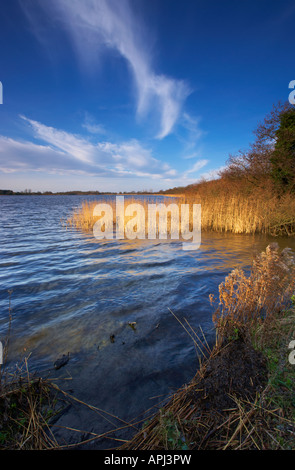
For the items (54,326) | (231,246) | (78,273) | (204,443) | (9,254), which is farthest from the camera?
(231,246)

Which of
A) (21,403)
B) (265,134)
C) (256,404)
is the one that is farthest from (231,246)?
(265,134)

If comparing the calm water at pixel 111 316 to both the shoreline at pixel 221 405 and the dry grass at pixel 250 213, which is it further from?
the dry grass at pixel 250 213

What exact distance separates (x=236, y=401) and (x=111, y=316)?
126 inches

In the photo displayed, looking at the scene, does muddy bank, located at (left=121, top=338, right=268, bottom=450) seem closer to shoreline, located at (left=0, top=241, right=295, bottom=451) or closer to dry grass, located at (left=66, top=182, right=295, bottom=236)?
shoreline, located at (left=0, top=241, right=295, bottom=451)

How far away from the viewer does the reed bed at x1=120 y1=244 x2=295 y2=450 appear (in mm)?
1850

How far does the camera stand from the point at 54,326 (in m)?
4.43

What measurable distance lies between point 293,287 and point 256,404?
97.2 inches

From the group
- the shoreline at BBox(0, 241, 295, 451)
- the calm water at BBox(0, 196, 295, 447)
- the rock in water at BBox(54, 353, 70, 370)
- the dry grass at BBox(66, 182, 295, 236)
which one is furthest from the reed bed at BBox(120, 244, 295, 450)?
the dry grass at BBox(66, 182, 295, 236)

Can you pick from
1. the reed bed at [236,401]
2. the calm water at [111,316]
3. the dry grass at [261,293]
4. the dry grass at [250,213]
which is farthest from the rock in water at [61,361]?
the dry grass at [250,213]

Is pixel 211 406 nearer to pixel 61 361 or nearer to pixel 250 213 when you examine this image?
pixel 61 361

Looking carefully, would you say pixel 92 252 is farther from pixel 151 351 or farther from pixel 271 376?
pixel 271 376

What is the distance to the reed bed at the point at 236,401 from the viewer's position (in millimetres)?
1850

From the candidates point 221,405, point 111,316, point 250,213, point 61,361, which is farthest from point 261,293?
point 250,213

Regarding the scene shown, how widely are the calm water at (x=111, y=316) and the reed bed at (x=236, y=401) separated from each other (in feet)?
1.88
